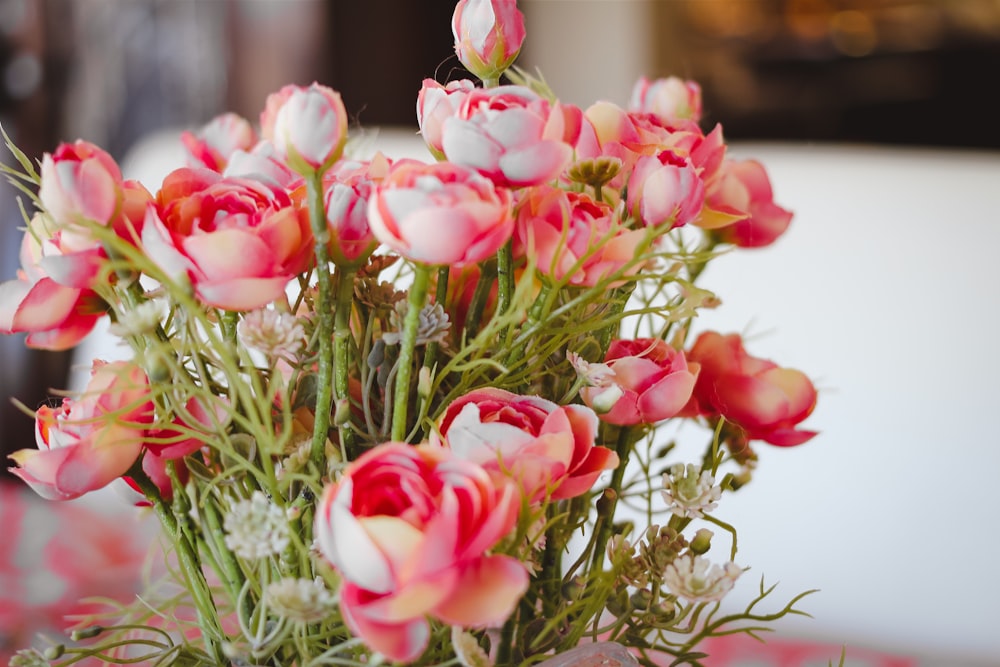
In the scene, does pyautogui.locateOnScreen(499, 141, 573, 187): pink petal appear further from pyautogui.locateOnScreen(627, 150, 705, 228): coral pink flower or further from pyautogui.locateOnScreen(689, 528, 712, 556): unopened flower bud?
pyautogui.locateOnScreen(689, 528, 712, 556): unopened flower bud

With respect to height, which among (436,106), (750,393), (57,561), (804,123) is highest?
(436,106)

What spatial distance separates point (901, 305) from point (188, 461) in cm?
72

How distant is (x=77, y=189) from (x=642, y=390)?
0.62ft

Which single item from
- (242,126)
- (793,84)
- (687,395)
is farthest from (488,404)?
(793,84)

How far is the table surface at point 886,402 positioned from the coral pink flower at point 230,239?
646 mm

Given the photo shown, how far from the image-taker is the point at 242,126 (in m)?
0.44

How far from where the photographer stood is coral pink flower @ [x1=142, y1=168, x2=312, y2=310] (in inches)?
10.9

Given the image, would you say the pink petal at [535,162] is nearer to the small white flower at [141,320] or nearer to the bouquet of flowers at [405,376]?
the bouquet of flowers at [405,376]

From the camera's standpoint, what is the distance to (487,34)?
13.4 inches

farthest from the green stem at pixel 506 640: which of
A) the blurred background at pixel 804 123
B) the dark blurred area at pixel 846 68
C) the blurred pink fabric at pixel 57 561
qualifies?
the dark blurred area at pixel 846 68

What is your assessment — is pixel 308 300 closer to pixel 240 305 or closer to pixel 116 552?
pixel 240 305

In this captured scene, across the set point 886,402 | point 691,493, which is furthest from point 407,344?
Result: point 886,402

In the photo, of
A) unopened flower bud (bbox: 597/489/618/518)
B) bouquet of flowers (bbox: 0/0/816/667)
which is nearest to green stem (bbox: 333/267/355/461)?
bouquet of flowers (bbox: 0/0/816/667)

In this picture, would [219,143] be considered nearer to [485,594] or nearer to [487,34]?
[487,34]
